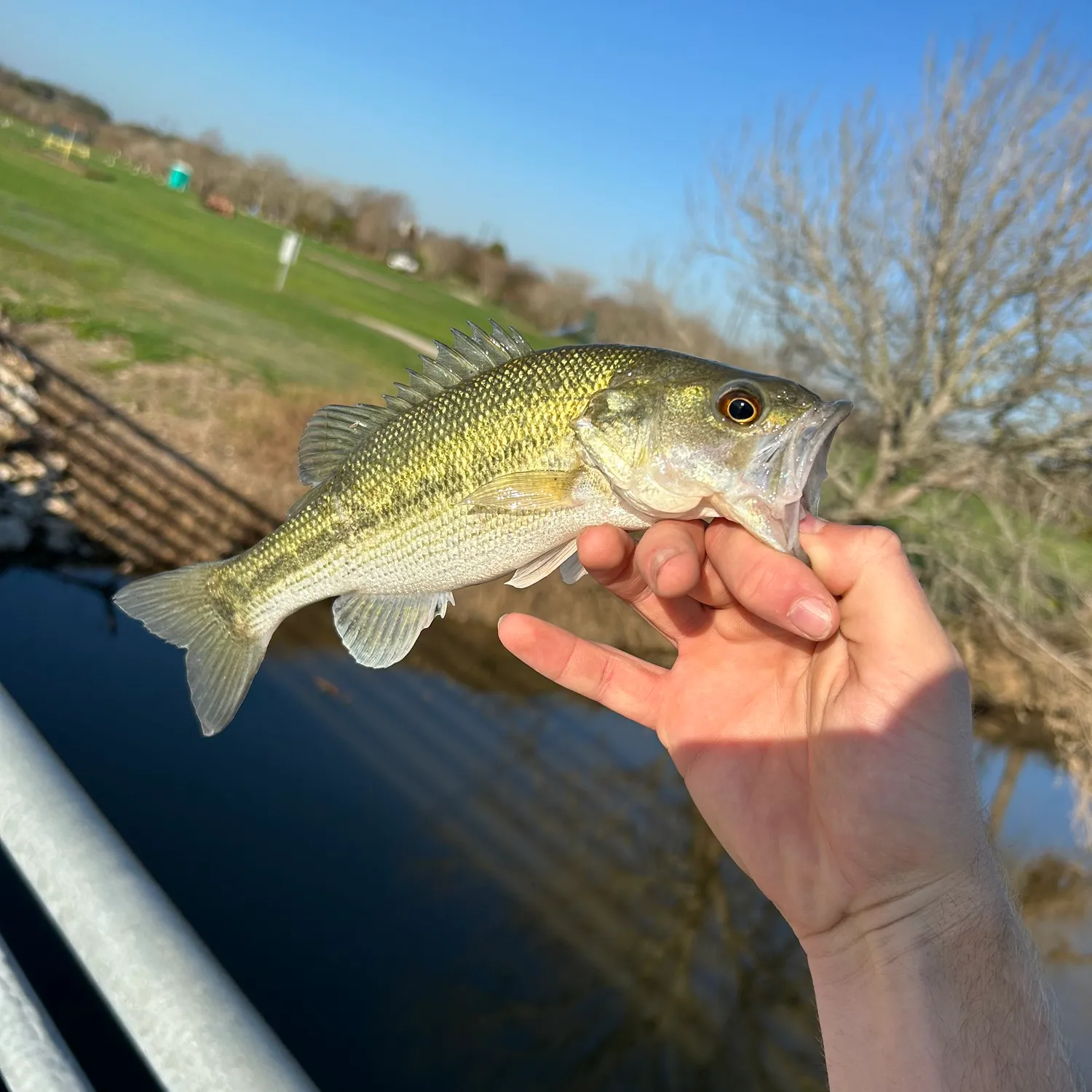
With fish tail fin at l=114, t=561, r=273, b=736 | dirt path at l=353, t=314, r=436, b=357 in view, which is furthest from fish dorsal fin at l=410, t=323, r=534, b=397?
dirt path at l=353, t=314, r=436, b=357

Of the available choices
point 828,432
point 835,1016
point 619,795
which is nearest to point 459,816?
point 619,795

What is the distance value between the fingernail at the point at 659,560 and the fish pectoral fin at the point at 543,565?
52 cm

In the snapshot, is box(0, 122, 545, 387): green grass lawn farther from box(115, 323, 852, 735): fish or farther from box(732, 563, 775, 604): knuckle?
box(732, 563, 775, 604): knuckle

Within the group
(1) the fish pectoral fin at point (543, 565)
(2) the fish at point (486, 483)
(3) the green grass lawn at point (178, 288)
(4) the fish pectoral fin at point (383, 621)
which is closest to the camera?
(2) the fish at point (486, 483)

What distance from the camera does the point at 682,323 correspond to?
56.9 ft

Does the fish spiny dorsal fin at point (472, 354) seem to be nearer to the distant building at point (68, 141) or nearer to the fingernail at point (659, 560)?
the fingernail at point (659, 560)

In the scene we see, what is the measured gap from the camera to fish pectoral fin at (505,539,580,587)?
9.46ft

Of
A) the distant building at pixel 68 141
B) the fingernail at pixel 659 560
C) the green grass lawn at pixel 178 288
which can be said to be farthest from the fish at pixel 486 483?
the distant building at pixel 68 141

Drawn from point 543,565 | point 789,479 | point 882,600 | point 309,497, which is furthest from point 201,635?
point 882,600

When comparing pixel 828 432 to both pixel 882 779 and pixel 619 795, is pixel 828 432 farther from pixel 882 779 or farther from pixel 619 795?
pixel 619 795

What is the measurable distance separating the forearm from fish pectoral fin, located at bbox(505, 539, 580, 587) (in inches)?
58.7

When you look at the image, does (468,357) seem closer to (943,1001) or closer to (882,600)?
(882,600)

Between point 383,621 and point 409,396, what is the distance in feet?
2.83

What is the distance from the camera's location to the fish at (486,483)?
8.13 ft
